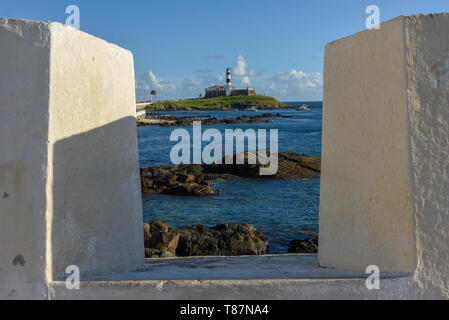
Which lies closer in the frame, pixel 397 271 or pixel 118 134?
pixel 397 271

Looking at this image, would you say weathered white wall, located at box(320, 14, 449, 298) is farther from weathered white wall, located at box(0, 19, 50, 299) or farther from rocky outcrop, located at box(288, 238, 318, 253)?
rocky outcrop, located at box(288, 238, 318, 253)

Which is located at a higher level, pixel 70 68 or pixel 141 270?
pixel 70 68

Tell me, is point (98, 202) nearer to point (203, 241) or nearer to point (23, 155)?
point (23, 155)

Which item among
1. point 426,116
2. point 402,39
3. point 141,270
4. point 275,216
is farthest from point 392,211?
point 275,216

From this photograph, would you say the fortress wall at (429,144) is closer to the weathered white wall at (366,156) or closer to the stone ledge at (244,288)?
the weathered white wall at (366,156)

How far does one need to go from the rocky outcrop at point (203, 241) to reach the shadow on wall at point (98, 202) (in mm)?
6418

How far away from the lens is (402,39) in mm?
3541

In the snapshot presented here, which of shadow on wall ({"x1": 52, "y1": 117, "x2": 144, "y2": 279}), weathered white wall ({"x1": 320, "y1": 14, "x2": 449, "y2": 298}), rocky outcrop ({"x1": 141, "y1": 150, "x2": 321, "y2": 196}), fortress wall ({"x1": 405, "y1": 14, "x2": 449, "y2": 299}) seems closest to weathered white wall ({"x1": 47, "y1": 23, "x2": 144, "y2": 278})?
shadow on wall ({"x1": 52, "y1": 117, "x2": 144, "y2": 279})

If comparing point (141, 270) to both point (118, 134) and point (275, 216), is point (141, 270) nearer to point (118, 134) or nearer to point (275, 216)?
point (118, 134)

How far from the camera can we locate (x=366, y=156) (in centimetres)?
391

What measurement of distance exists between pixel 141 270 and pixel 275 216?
13592 millimetres

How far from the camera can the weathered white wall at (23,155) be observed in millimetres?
3623

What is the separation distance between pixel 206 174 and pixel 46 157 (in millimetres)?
21379
